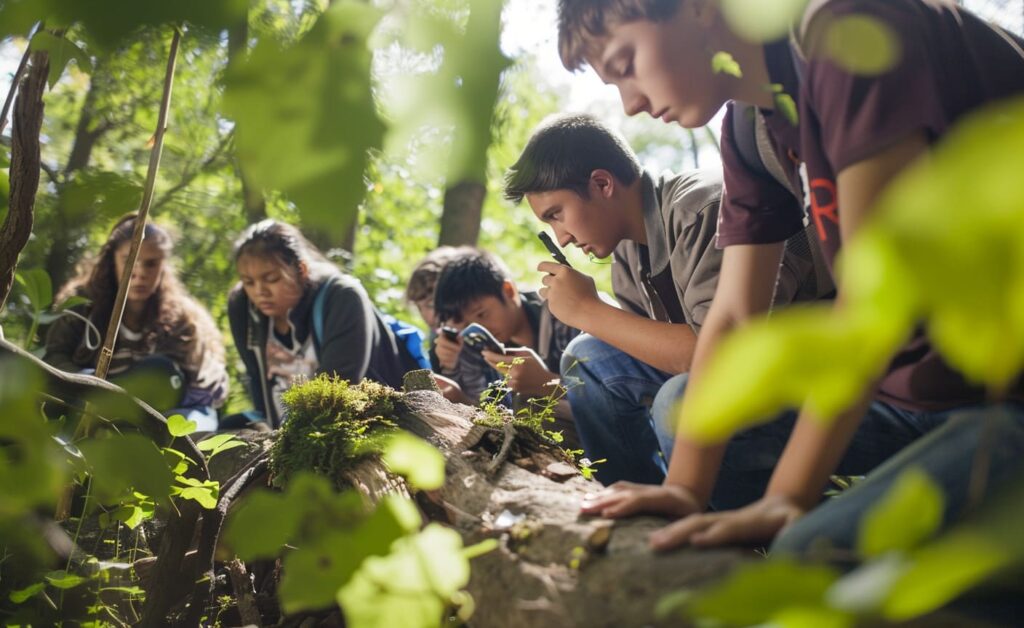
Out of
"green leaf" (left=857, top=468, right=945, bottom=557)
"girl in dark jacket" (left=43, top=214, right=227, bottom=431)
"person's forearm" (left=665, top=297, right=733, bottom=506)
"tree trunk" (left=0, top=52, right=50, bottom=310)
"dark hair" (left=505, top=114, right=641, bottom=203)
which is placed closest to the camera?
"green leaf" (left=857, top=468, right=945, bottom=557)

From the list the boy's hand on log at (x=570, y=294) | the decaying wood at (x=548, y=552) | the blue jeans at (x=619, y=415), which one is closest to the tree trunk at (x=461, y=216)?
the boy's hand on log at (x=570, y=294)

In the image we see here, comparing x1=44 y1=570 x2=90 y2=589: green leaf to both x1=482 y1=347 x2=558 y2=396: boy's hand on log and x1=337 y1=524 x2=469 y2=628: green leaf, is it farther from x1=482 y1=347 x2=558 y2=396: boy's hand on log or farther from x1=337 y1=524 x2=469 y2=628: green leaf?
x1=482 y1=347 x2=558 y2=396: boy's hand on log

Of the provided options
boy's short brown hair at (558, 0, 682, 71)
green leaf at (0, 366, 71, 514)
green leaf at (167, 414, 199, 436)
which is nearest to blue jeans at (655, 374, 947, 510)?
boy's short brown hair at (558, 0, 682, 71)

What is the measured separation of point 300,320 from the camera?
4.07m

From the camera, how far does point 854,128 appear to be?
1009 millimetres

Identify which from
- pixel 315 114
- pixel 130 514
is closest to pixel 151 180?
pixel 315 114

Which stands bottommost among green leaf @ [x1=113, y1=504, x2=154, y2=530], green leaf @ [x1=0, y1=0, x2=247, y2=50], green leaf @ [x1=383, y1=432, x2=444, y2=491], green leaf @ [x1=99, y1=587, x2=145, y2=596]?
green leaf @ [x1=99, y1=587, x2=145, y2=596]

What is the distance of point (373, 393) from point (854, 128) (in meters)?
1.37

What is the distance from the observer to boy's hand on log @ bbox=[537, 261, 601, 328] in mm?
2492

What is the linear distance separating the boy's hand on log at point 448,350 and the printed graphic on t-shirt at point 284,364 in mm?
617

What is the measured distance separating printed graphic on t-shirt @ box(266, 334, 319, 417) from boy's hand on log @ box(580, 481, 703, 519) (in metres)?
2.92

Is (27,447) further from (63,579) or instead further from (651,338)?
(651,338)

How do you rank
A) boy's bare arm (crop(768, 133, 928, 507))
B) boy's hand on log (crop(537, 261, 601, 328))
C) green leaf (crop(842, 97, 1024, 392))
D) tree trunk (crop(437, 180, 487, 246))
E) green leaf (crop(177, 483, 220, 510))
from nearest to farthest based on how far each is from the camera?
green leaf (crop(842, 97, 1024, 392)), boy's bare arm (crop(768, 133, 928, 507)), green leaf (crop(177, 483, 220, 510)), boy's hand on log (crop(537, 261, 601, 328)), tree trunk (crop(437, 180, 487, 246))

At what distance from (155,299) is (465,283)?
1825mm
